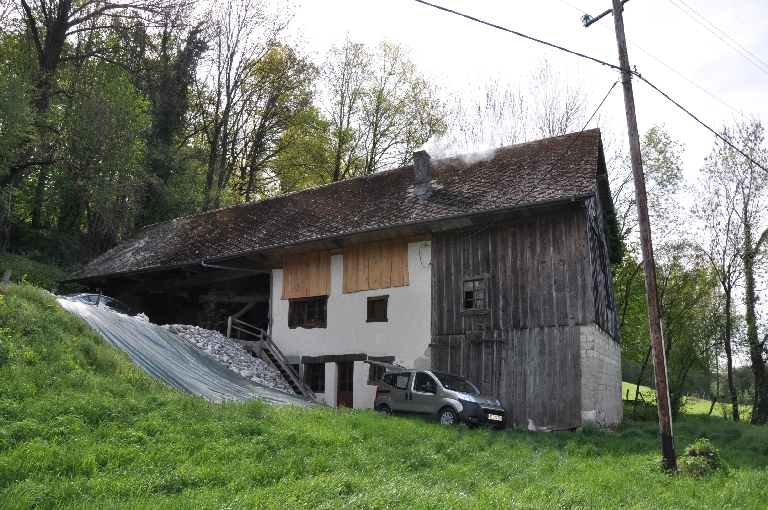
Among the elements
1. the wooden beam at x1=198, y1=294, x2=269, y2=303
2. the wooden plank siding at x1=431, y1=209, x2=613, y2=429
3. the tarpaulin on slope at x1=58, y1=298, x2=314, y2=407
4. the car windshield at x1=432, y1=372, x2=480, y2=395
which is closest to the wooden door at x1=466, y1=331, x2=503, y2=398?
the wooden plank siding at x1=431, y1=209, x2=613, y2=429

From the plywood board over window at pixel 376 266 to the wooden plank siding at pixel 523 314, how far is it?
1198 millimetres

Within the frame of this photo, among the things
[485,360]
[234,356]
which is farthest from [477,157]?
[234,356]

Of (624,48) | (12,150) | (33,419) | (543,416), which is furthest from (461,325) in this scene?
(12,150)

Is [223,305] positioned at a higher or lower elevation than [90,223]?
lower

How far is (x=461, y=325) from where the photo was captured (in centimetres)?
1877

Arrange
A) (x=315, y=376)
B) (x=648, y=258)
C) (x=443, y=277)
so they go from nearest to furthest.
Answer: (x=648, y=258) → (x=443, y=277) → (x=315, y=376)

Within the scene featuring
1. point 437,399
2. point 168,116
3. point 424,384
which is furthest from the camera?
point 168,116

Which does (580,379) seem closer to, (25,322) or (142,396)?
(142,396)

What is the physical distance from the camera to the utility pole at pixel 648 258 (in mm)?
11562

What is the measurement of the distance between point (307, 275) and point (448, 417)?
8.47 m

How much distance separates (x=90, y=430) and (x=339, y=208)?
597 inches

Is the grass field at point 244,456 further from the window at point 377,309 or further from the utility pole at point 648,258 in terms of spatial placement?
the window at point 377,309

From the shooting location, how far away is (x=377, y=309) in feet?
67.7

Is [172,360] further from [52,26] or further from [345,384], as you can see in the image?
[52,26]
